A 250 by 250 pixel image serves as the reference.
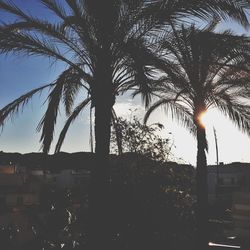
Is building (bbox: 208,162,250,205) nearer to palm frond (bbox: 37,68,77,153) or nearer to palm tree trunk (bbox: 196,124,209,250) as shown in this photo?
palm tree trunk (bbox: 196,124,209,250)

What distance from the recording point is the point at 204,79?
1430 cm

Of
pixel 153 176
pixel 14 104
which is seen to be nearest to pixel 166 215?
pixel 153 176

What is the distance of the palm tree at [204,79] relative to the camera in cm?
1072

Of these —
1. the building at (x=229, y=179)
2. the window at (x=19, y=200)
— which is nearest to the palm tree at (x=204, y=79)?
the window at (x=19, y=200)

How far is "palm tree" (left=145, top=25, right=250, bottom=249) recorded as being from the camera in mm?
10719

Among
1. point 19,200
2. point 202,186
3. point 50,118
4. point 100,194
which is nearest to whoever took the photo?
point 100,194

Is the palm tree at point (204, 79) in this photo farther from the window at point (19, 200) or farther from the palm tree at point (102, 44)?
the window at point (19, 200)

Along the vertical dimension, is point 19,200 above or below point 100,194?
below

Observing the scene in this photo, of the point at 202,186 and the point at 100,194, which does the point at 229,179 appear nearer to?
the point at 202,186

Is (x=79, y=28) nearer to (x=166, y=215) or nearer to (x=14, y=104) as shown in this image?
(x=14, y=104)

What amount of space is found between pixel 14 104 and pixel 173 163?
20.9ft

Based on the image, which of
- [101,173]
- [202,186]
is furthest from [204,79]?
[101,173]

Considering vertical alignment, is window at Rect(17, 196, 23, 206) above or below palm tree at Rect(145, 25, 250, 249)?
below

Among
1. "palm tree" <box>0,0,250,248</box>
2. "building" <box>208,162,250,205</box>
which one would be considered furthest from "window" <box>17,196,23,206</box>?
"building" <box>208,162,250,205</box>
